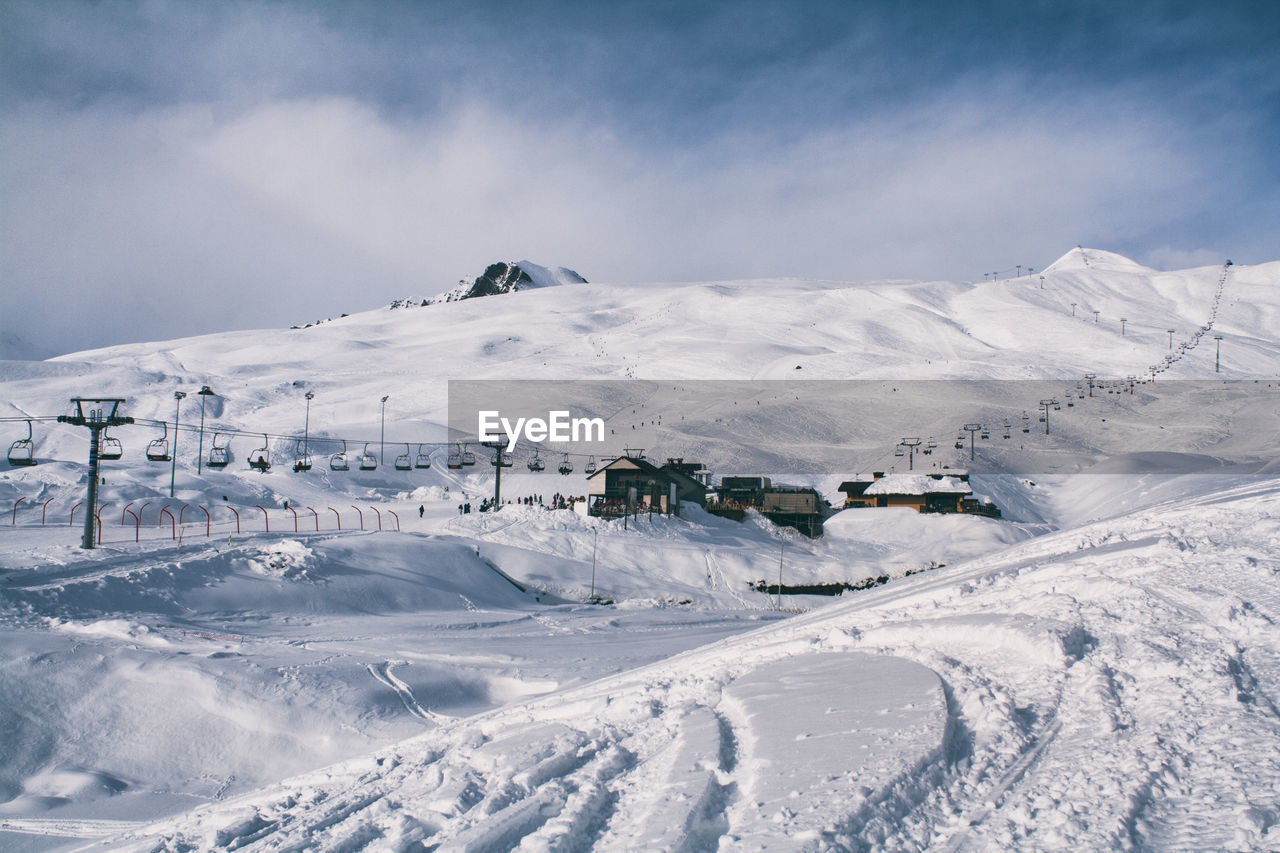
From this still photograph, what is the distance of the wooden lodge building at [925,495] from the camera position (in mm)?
43594

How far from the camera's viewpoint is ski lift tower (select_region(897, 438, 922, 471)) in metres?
59.7

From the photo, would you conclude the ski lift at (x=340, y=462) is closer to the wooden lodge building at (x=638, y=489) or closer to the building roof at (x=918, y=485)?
the wooden lodge building at (x=638, y=489)

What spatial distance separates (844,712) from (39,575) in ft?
51.8

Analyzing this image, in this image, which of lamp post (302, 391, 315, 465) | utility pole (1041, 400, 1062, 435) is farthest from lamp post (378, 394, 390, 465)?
utility pole (1041, 400, 1062, 435)

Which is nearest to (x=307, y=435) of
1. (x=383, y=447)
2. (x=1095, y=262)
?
(x=383, y=447)

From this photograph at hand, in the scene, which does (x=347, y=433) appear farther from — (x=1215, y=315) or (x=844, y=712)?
(x=1215, y=315)

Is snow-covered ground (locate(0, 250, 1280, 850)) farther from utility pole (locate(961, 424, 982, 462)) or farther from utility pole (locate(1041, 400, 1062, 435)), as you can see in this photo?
utility pole (locate(1041, 400, 1062, 435))

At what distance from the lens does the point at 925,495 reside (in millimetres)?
44938

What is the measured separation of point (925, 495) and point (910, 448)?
1930 centimetres

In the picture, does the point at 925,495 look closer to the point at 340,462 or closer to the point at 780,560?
the point at 780,560

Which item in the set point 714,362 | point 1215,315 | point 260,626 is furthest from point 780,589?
point 1215,315

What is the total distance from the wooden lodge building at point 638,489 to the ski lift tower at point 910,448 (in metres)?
20.9

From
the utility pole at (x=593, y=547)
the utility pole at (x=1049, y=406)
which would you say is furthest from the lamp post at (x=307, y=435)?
the utility pole at (x=1049, y=406)

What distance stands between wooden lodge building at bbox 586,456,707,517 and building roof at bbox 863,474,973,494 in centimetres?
1007
